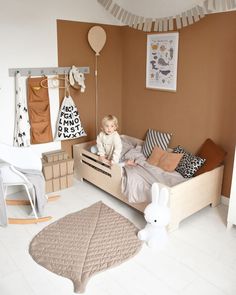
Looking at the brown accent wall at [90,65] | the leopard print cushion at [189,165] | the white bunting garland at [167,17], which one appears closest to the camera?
the white bunting garland at [167,17]

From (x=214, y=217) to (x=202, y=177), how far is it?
0.42 meters

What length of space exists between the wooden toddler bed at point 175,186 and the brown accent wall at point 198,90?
23 cm

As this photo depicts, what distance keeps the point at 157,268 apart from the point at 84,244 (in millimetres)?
588

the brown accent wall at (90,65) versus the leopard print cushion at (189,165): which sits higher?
the brown accent wall at (90,65)

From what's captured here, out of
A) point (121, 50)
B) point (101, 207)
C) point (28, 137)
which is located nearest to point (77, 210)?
point (101, 207)

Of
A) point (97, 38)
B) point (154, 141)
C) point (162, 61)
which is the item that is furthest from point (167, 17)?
point (154, 141)

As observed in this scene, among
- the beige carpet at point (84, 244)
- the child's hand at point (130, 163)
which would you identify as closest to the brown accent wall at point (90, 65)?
the child's hand at point (130, 163)

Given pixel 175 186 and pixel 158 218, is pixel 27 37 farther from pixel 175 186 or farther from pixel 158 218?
pixel 158 218

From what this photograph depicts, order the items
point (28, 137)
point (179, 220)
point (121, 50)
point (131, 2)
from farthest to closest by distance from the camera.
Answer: point (121, 50) → point (131, 2) → point (28, 137) → point (179, 220)

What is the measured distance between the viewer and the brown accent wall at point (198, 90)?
9.06ft

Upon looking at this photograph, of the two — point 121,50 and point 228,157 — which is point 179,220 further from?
point 121,50

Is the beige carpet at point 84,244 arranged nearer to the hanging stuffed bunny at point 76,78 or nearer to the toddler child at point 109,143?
the toddler child at point 109,143

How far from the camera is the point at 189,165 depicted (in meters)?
2.94

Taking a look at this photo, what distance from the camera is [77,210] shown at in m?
2.91
